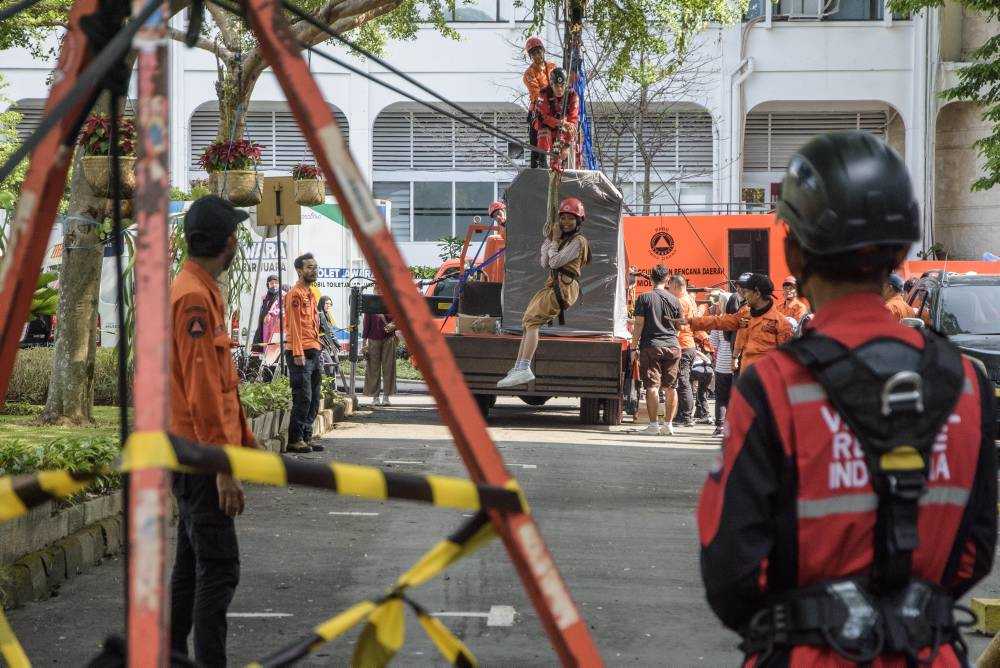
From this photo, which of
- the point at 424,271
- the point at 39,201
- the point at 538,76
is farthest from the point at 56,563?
the point at 424,271

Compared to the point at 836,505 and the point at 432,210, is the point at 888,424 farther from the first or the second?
the point at 432,210

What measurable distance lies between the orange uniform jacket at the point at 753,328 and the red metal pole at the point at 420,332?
410 inches

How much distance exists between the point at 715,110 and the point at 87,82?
124 feet

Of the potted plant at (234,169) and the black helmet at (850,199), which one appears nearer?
the black helmet at (850,199)

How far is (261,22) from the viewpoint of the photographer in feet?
8.27

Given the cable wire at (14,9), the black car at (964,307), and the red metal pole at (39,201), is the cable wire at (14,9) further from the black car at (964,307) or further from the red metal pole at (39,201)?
the black car at (964,307)

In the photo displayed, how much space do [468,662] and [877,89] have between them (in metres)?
37.6

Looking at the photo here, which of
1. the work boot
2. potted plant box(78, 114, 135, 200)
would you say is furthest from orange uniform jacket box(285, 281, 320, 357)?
potted plant box(78, 114, 135, 200)

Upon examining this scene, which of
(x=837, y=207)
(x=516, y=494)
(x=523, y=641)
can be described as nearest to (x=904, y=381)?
(x=837, y=207)

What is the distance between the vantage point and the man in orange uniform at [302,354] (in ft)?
47.8

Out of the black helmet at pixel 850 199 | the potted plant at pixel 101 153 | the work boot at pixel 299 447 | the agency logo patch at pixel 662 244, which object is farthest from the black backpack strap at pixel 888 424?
the agency logo patch at pixel 662 244

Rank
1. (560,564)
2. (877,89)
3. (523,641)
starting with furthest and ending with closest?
(877,89)
(560,564)
(523,641)

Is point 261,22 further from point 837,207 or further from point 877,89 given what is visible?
point 877,89

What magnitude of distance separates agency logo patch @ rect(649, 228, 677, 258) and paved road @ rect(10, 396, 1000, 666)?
1513 centimetres
